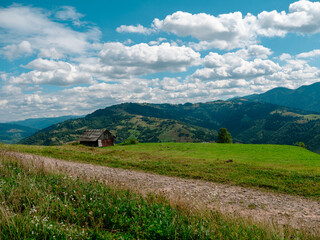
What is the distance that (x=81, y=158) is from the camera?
2736 cm

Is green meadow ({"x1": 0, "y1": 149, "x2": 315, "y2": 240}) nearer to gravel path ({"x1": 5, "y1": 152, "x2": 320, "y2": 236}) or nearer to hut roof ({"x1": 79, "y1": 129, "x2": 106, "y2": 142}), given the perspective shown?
gravel path ({"x1": 5, "y1": 152, "x2": 320, "y2": 236})

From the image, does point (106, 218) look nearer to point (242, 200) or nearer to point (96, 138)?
point (242, 200)

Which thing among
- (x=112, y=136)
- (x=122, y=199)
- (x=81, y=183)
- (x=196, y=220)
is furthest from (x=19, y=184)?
(x=112, y=136)

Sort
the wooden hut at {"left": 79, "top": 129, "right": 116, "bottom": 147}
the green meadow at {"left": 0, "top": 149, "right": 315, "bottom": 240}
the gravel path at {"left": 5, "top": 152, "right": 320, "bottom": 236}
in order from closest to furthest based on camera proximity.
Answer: the green meadow at {"left": 0, "top": 149, "right": 315, "bottom": 240} → the gravel path at {"left": 5, "top": 152, "right": 320, "bottom": 236} → the wooden hut at {"left": 79, "top": 129, "right": 116, "bottom": 147}

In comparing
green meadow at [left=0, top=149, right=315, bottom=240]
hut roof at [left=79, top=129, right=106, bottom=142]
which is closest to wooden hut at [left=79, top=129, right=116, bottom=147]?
hut roof at [left=79, top=129, right=106, bottom=142]

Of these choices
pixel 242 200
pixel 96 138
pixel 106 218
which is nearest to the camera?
pixel 106 218

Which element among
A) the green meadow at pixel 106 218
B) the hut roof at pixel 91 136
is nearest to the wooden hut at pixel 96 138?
the hut roof at pixel 91 136

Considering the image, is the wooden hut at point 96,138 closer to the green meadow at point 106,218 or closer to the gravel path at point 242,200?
the gravel path at point 242,200

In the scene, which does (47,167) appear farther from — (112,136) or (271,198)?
(112,136)

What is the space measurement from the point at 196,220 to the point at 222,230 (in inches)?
38.9

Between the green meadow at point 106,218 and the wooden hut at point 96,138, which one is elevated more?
the green meadow at point 106,218

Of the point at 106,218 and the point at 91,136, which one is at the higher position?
the point at 106,218

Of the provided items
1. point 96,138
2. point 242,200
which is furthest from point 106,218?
point 96,138

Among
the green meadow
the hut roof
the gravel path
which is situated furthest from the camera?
the hut roof
